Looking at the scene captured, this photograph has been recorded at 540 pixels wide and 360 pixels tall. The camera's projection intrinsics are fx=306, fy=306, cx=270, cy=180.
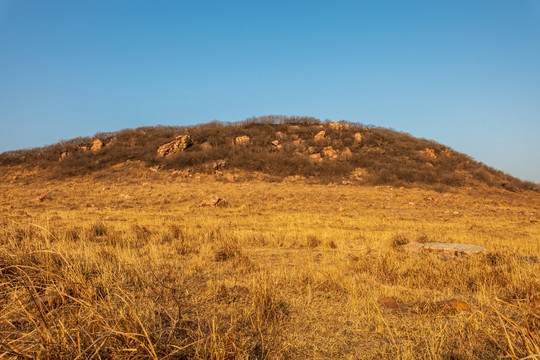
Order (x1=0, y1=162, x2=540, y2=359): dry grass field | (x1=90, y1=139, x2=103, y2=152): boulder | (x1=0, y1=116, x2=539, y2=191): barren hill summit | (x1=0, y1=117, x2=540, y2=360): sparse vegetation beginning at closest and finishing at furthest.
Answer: (x1=0, y1=162, x2=540, y2=359): dry grass field, (x1=0, y1=117, x2=540, y2=360): sparse vegetation, (x1=0, y1=116, x2=539, y2=191): barren hill summit, (x1=90, y1=139, x2=103, y2=152): boulder

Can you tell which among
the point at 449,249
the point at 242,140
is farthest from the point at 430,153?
the point at 449,249

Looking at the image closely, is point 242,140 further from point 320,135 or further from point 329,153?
point 329,153

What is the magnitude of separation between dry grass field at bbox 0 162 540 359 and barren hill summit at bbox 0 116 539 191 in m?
12.8

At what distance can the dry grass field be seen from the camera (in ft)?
6.86

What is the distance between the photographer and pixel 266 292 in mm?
3107

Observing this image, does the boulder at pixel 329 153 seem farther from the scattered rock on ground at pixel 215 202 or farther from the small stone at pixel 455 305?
the small stone at pixel 455 305

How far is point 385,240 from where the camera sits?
714cm

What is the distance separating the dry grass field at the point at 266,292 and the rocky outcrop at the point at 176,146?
16378 mm

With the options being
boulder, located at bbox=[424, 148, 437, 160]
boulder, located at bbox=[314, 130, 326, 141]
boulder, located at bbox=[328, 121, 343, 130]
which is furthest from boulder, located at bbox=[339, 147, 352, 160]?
boulder, located at bbox=[424, 148, 437, 160]

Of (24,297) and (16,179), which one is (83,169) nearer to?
(16,179)

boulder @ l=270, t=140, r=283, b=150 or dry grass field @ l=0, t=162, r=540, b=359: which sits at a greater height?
boulder @ l=270, t=140, r=283, b=150

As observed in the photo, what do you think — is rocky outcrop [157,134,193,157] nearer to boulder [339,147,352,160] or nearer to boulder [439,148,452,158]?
boulder [339,147,352,160]

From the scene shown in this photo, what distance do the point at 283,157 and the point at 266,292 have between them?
22.6 metres

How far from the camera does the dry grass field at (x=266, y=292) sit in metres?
2.09
